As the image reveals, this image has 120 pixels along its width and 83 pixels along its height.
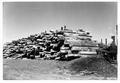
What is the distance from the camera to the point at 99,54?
9.84 metres

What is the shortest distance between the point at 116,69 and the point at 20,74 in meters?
4.14

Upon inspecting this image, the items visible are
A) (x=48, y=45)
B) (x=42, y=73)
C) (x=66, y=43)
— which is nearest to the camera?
(x=42, y=73)

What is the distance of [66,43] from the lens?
10.5 metres

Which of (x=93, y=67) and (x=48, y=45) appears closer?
(x=93, y=67)

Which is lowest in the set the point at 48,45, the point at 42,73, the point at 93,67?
the point at 42,73

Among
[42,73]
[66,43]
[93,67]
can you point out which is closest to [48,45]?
[66,43]

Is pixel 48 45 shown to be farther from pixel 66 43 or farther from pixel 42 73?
pixel 42 73

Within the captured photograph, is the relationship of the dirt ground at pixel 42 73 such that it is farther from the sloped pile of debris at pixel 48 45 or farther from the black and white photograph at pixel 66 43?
the sloped pile of debris at pixel 48 45

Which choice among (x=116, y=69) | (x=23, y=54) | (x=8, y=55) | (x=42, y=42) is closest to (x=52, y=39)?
(x=42, y=42)

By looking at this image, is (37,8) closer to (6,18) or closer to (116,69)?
(6,18)

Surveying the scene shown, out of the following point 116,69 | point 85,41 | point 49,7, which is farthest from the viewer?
point 85,41

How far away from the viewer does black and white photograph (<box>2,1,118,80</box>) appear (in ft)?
26.7

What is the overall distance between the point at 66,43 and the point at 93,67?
Result: 251cm

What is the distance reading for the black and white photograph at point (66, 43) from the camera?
814 cm
